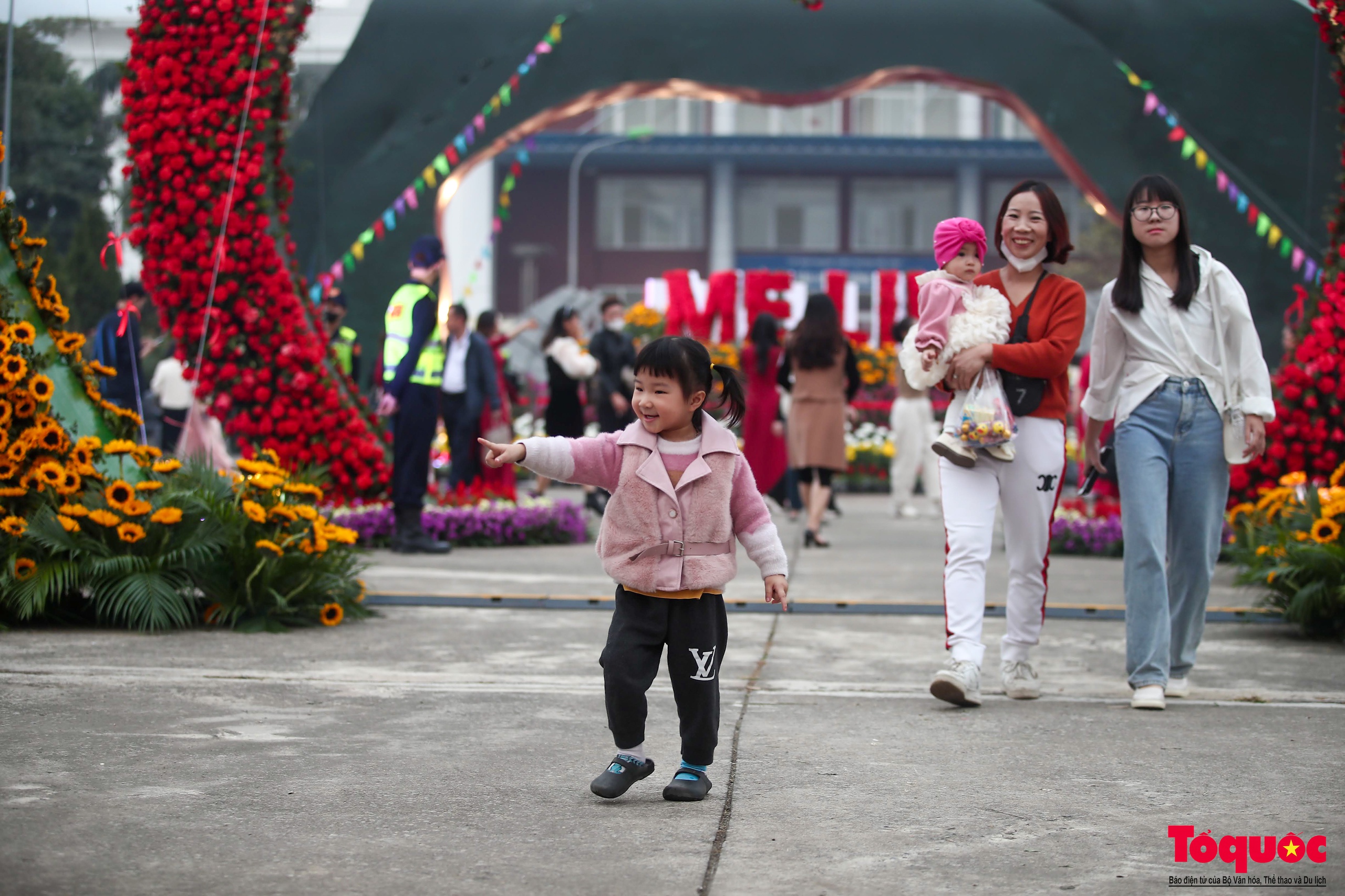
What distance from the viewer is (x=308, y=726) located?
4.11 meters

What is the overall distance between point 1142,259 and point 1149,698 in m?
1.46

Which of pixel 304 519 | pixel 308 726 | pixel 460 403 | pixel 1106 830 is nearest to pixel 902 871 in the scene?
pixel 1106 830

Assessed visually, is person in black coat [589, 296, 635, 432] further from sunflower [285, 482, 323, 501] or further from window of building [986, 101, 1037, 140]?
window of building [986, 101, 1037, 140]

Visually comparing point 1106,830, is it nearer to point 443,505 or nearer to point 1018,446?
point 1018,446

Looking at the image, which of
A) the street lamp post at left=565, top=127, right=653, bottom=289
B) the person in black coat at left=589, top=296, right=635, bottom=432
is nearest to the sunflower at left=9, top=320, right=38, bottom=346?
the person in black coat at left=589, top=296, right=635, bottom=432

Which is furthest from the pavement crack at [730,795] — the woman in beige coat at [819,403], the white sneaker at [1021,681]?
the woman in beige coat at [819,403]

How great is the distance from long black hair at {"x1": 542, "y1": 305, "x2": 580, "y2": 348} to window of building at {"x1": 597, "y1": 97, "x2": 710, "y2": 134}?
126ft

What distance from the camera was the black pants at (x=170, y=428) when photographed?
11.5 metres

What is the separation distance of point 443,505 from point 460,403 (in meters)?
1.08

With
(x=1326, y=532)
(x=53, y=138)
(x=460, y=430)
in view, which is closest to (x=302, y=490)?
(x=53, y=138)

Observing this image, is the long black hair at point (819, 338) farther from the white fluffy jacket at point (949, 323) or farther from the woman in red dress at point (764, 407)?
the white fluffy jacket at point (949, 323)

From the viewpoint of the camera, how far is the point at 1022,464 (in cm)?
482

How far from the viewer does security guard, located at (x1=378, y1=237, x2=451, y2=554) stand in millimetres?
8562

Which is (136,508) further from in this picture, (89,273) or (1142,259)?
(1142,259)
